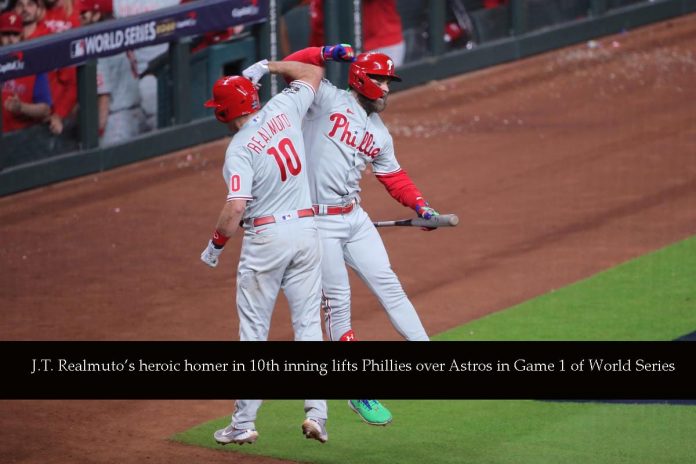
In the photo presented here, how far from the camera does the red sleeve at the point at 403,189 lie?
28.5 ft

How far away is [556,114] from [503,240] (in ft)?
14.7

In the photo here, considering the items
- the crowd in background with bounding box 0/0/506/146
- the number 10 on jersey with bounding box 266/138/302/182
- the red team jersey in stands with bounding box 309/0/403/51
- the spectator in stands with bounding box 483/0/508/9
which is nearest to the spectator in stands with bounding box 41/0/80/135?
the crowd in background with bounding box 0/0/506/146

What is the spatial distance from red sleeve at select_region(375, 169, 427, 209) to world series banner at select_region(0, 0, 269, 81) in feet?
21.7

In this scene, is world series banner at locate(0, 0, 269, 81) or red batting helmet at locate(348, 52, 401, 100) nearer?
red batting helmet at locate(348, 52, 401, 100)

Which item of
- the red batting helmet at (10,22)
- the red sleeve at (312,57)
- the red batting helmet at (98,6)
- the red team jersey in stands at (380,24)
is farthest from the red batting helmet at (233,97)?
the red team jersey in stands at (380,24)

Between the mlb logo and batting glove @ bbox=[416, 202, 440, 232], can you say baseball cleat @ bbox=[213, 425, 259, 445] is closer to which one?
batting glove @ bbox=[416, 202, 440, 232]

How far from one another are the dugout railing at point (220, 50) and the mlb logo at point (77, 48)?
1 centimetres

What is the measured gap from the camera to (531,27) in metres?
19.7

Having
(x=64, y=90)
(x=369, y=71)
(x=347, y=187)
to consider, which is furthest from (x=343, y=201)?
(x=64, y=90)

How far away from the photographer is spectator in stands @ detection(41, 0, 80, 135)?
14.6 meters

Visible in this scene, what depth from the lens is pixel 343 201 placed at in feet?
27.9

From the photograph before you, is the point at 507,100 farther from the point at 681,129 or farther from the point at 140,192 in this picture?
the point at 140,192

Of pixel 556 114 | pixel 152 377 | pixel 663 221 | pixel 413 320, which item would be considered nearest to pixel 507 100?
pixel 556 114

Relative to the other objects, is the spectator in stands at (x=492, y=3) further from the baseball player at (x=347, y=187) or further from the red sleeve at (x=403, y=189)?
the baseball player at (x=347, y=187)
